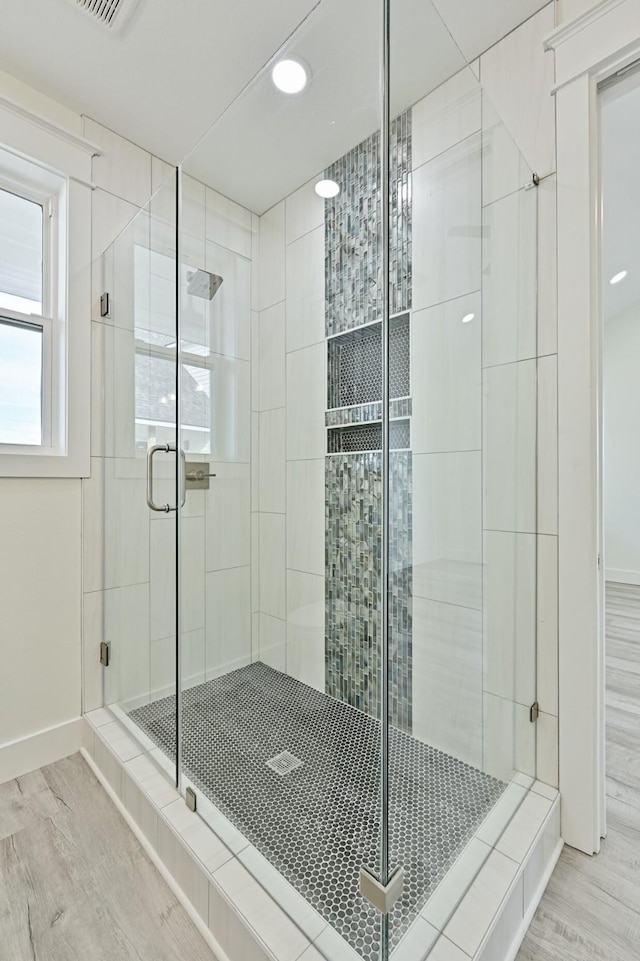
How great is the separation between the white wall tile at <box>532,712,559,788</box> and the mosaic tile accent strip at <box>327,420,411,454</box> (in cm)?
102

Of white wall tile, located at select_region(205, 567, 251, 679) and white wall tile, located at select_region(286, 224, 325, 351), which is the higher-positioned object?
white wall tile, located at select_region(286, 224, 325, 351)

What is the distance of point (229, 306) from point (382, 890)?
1.46m

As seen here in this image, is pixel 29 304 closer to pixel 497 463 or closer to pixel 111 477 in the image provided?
pixel 111 477

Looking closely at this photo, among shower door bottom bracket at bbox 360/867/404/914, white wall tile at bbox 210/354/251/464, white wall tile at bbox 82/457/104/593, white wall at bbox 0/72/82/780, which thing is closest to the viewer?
shower door bottom bracket at bbox 360/867/404/914

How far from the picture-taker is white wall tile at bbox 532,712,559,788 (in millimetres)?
1312

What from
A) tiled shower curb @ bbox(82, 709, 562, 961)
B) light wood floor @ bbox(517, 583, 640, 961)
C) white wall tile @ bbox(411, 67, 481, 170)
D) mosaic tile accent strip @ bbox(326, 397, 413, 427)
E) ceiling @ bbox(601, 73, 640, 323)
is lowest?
light wood floor @ bbox(517, 583, 640, 961)

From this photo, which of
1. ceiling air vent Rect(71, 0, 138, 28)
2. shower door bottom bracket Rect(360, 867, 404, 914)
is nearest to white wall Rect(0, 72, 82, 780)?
ceiling air vent Rect(71, 0, 138, 28)

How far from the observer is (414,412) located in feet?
3.26

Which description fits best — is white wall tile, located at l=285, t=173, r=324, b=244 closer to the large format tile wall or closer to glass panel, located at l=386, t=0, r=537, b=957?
the large format tile wall

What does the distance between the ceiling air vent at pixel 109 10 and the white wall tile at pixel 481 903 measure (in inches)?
99.9

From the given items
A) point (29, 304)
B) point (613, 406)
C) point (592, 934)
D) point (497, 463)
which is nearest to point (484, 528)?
point (497, 463)

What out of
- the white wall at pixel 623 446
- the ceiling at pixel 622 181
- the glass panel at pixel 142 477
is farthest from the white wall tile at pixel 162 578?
the white wall at pixel 623 446

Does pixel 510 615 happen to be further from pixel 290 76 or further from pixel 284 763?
pixel 290 76

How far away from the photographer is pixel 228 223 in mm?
1366
